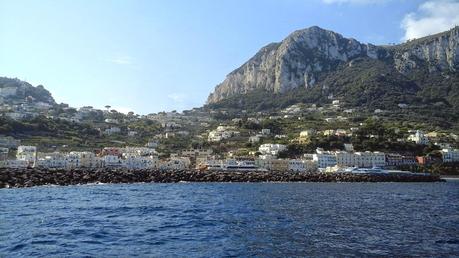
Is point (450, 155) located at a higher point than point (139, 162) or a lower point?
higher

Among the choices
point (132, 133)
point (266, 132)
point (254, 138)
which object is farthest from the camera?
point (132, 133)

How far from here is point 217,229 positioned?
2589cm

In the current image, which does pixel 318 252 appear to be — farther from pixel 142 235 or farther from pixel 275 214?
pixel 275 214

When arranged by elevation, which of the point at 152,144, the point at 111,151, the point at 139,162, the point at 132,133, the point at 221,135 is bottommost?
the point at 139,162

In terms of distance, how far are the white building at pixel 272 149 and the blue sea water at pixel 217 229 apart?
288ft

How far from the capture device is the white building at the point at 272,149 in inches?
5077

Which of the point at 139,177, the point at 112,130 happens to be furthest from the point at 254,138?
the point at 139,177

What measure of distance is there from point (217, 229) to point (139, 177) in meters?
52.0

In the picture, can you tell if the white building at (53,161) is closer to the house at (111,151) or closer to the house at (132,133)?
the house at (111,151)

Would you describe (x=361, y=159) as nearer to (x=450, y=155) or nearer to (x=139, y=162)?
(x=450, y=155)

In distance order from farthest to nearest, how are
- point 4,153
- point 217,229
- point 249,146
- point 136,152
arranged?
point 249,146 → point 136,152 → point 4,153 → point 217,229

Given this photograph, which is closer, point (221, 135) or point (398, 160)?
point (398, 160)

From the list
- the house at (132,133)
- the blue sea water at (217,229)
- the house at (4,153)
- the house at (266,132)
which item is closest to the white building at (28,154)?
the house at (4,153)

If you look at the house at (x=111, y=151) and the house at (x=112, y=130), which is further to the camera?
the house at (x=112, y=130)
